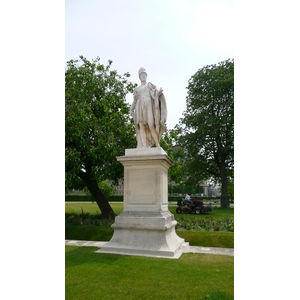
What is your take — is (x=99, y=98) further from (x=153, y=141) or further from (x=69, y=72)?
(x=153, y=141)

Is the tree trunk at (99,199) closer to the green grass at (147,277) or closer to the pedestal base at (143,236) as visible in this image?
the pedestal base at (143,236)

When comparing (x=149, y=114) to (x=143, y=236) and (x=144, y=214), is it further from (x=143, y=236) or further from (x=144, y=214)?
(x=143, y=236)

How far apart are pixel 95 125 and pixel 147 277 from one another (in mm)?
8853

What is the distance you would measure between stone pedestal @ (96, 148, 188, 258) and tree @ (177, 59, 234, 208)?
16611 mm

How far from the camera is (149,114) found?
7953mm

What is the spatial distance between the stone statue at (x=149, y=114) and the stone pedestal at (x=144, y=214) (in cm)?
64

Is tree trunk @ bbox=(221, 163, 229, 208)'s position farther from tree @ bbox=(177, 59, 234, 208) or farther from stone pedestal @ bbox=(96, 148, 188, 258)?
stone pedestal @ bbox=(96, 148, 188, 258)

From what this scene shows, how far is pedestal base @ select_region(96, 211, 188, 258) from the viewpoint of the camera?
6.78 meters

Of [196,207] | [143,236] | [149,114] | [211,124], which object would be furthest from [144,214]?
[211,124]

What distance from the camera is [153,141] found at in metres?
8.28

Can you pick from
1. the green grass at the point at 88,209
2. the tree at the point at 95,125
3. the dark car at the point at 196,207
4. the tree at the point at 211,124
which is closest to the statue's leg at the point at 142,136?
the tree at the point at 95,125

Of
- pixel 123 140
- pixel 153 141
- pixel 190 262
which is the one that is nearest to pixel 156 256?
pixel 190 262

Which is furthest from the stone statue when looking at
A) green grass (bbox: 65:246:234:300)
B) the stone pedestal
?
green grass (bbox: 65:246:234:300)

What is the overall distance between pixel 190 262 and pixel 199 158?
20.0 meters
